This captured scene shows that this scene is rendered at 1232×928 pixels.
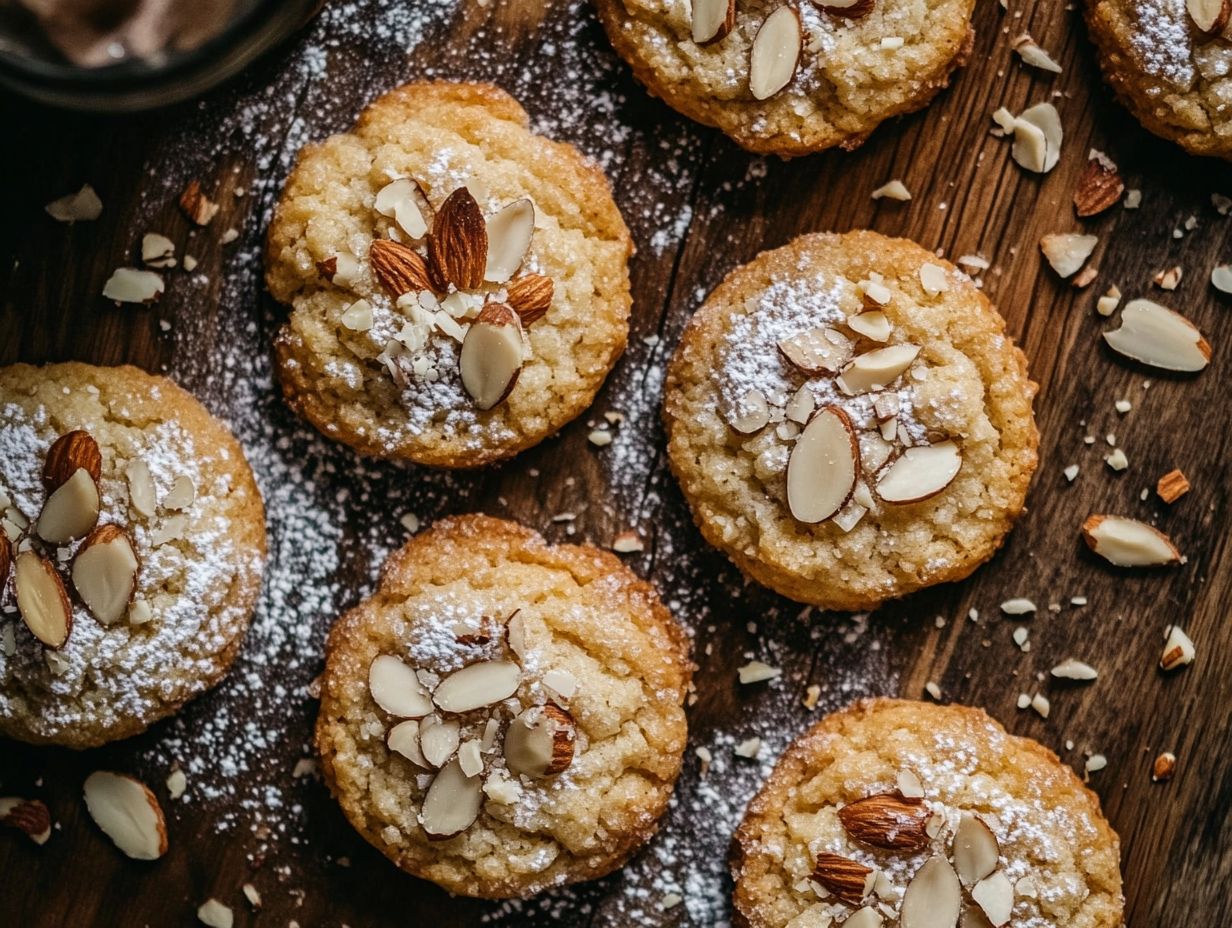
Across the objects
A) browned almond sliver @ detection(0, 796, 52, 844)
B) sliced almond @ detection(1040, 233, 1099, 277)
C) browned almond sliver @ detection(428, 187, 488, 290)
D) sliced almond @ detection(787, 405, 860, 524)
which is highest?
sliced almond @ detection(1040, 233, 1099, 277)

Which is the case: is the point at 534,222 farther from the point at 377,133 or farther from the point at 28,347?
the point at 28,347

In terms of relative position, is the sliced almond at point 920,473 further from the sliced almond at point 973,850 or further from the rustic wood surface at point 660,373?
the sliced almond at point 973,850

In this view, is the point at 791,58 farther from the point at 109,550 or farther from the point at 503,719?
the point at 109,550

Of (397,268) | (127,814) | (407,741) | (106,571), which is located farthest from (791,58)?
(127,814)

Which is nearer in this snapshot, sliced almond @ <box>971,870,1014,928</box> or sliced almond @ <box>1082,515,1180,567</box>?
sliced almond @ <box>971,870,1014,928</box>

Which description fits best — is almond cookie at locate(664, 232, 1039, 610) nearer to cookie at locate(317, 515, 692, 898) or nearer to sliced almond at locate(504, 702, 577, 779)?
cookie at locate(317, 515, 692, 898)

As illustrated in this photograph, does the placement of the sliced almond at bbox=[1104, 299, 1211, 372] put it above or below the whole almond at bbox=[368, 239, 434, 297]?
above

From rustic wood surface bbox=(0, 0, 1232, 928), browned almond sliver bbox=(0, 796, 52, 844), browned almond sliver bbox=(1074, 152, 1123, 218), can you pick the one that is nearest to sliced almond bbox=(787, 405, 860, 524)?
rustic wood surface bbox=(0, 0, 1232, 928)

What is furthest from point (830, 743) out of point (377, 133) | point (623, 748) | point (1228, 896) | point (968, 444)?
point (377, 133)
